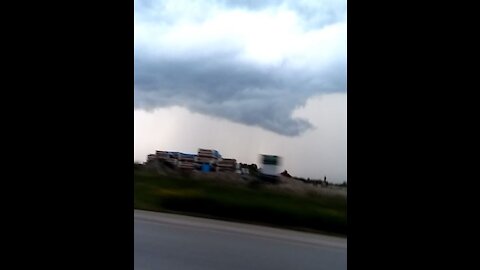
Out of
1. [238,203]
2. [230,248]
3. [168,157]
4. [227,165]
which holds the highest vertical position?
[168,157]

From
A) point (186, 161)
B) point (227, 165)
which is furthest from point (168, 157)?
point (227, 165)

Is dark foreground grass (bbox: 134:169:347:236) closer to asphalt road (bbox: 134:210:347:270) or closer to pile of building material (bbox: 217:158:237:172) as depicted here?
asphalt road (bbox: 134:210:347:270)

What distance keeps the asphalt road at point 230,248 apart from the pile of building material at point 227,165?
2.27 feet

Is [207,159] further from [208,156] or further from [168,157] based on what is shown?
[168,157]

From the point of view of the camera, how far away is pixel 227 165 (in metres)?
5.74

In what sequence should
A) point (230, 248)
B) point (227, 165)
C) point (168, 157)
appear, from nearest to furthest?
point (230, 248), point (227, 165), point (168, 157)

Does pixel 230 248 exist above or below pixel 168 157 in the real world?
below

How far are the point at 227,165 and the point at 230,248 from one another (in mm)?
1244

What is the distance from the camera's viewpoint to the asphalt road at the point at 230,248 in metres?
4.37
